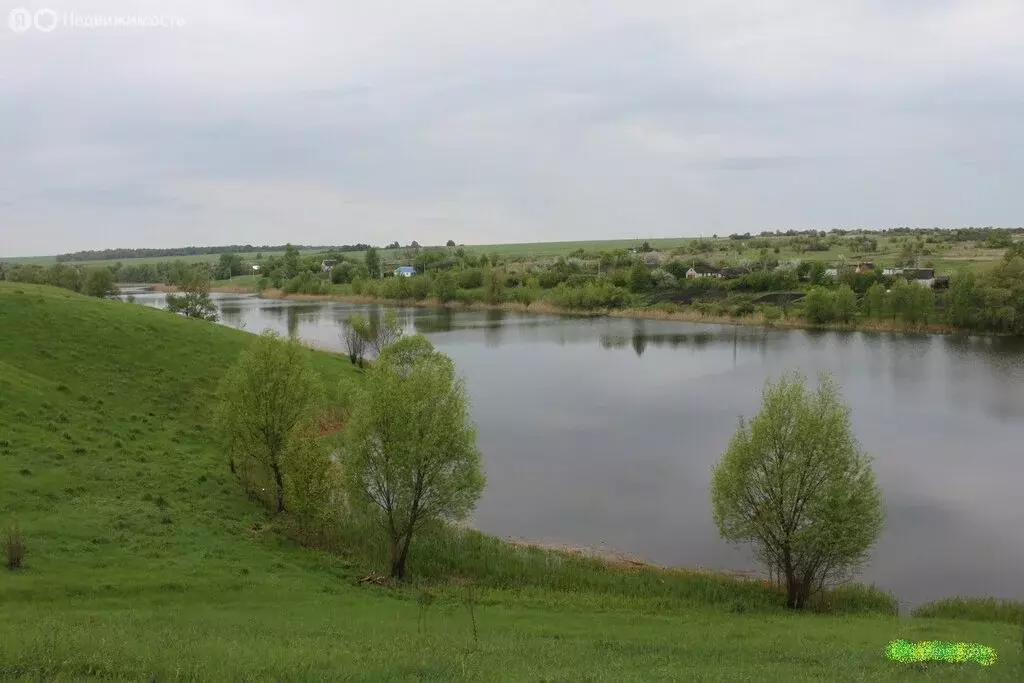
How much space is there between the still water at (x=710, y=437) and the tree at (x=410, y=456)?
20.4ft

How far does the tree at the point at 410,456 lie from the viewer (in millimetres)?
19938

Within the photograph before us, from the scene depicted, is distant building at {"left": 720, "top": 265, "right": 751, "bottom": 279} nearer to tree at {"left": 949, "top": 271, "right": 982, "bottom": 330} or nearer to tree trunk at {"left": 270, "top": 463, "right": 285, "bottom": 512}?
tree at {"left": 949, "top": 271, "right": 982, "bottom": 330}

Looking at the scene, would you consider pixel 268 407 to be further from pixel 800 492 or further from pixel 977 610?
pixel 977 610

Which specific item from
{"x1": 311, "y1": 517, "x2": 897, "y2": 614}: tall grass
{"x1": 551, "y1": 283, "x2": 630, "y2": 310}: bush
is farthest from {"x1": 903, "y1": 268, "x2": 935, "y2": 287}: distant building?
{"x1": 311, "y1": 517, "x2": 897, "y2": 614}: tall grass

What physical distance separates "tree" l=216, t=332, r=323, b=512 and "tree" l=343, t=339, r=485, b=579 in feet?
13.8

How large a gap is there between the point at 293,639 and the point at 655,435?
93.9 ft

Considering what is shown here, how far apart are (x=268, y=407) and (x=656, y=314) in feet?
277

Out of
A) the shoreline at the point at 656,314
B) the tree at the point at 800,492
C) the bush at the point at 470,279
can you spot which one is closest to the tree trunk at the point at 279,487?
the tree at the point at 800,492

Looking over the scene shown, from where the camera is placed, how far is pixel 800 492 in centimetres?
1944

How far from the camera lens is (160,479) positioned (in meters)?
23.8

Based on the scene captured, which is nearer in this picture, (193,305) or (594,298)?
(193,305)

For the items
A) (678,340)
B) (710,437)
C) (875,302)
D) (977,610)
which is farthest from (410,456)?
(875,302)

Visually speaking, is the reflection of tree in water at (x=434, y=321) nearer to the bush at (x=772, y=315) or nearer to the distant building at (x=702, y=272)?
the bush at (x=772, y=315)

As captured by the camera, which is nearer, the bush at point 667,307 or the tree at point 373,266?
the bush at point 667,307
